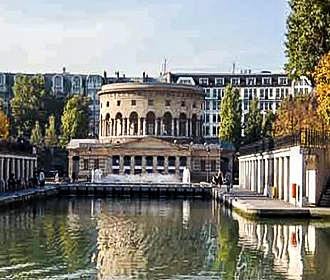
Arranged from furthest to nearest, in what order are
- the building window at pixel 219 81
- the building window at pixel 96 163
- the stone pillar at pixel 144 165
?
1. the building window at pixel 219 81
2. the building window at pixel 96 163
3. the stone pillar at pixel 144 165

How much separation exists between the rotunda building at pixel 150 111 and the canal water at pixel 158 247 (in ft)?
216

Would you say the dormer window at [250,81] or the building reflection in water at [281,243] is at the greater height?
the dormer window at [250,81]

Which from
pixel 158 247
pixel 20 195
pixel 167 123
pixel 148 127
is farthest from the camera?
pixel 167 123

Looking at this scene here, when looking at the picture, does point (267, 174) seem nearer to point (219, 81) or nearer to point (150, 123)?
point (150, 123)

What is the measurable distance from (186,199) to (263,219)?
30941 millimetres

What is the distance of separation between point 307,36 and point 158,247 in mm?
21449

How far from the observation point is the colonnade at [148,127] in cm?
11594

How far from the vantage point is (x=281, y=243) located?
109 feet

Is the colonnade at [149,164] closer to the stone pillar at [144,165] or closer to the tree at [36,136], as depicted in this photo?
the stone pillar at [144,165]

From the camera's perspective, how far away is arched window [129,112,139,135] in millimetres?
115875

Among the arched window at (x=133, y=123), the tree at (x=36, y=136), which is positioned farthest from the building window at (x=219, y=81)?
the tree at (x=36, y=136)

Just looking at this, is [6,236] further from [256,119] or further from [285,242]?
[256,119]

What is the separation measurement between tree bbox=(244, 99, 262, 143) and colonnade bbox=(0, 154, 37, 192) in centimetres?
3588

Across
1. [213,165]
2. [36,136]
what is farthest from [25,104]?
[213,165]
